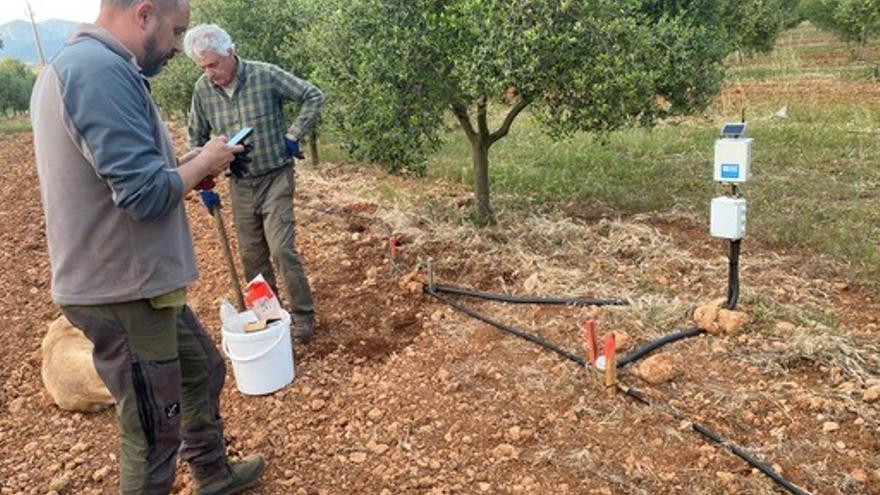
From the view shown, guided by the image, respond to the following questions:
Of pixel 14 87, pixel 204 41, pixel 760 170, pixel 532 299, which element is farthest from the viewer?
pixel 14 87

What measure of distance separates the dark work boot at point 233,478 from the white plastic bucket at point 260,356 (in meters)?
0.67

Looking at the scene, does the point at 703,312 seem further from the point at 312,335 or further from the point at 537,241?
the point at 312,335

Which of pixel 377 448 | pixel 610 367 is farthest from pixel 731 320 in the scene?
pixel 377 448

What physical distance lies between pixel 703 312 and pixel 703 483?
1.39 m

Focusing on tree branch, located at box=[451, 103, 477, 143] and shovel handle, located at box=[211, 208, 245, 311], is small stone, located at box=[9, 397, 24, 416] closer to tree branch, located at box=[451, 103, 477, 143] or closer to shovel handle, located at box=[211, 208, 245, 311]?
shovel handle, located at box=[211, 208, 245, 311]

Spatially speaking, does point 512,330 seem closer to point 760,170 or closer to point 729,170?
point 729,170

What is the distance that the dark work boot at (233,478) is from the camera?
286 centimetres

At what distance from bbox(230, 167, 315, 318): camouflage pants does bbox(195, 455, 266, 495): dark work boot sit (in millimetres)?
1388

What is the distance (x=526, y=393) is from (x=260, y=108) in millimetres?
2355

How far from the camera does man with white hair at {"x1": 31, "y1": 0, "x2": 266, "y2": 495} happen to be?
78.5 inches

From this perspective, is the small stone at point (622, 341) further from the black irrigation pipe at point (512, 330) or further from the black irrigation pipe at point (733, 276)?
the black irrigation pipe at point (733, 276)

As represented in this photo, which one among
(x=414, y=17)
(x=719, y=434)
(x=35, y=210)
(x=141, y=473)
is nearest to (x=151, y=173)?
(x=141, y=473)

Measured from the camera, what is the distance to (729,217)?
3.64 metres

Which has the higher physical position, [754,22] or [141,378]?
[754,22]
